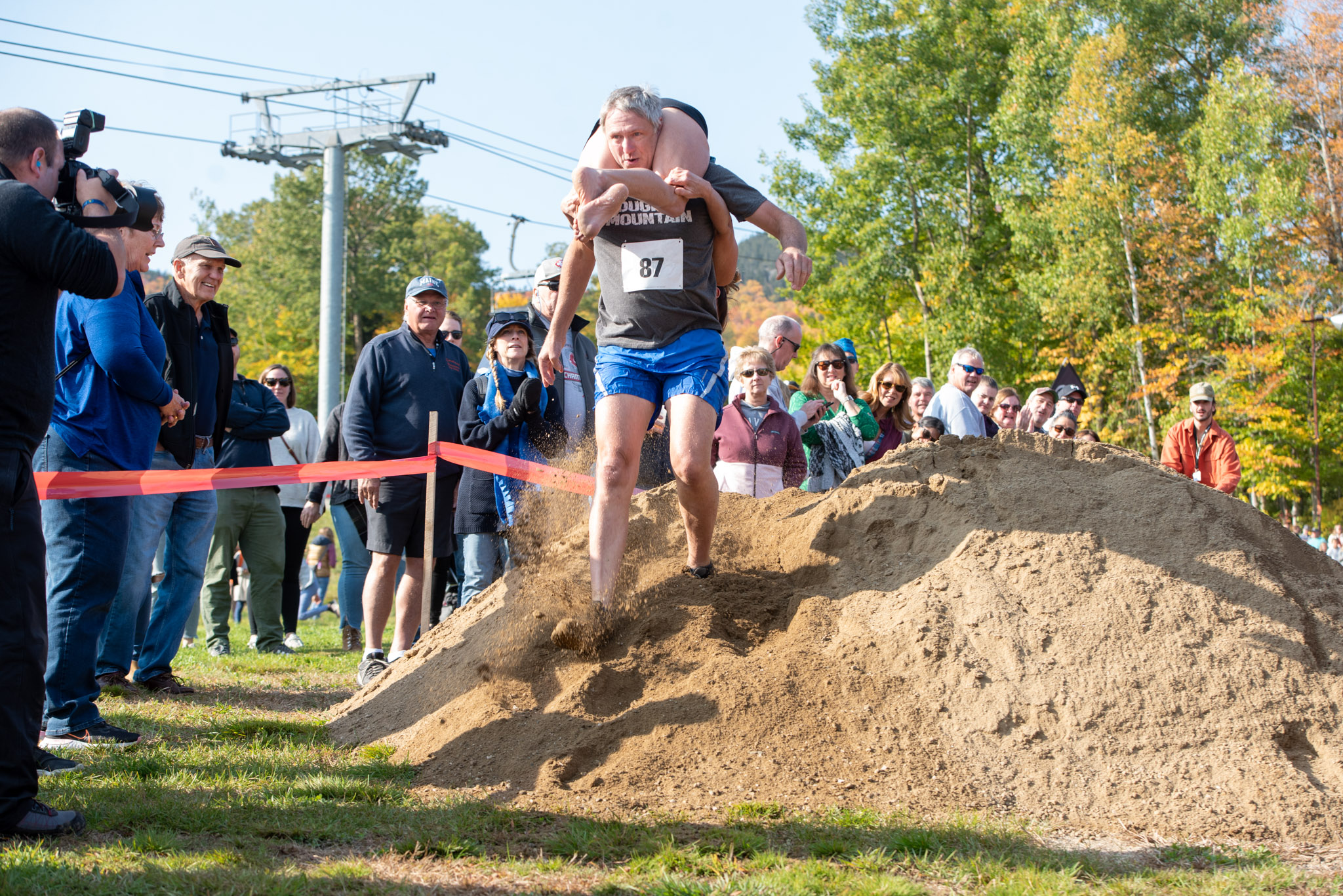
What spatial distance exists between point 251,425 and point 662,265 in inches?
180

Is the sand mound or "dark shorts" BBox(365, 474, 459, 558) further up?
"dark shorts" BBox(365, 474, 459, 558)

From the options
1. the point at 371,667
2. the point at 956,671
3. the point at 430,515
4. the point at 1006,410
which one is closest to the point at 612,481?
the point at 956,671

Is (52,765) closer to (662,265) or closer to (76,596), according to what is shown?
(76,596)

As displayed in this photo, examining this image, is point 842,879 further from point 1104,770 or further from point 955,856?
point 1104,770

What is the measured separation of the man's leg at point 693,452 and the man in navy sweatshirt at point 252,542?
457 cm

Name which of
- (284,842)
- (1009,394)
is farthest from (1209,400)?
(284,842)

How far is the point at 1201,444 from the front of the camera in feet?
30.7

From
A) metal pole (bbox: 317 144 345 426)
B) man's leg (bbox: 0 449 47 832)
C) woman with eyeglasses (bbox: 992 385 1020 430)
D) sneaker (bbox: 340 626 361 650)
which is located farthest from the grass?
metal pole (bbox: 317 144 345 426)

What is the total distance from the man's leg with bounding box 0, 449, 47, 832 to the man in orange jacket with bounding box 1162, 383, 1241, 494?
8.77 m

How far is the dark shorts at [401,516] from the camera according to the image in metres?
5.89

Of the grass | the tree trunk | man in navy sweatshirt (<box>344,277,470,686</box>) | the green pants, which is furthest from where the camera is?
the tree trunk

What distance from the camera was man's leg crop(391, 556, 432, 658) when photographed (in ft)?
19.4

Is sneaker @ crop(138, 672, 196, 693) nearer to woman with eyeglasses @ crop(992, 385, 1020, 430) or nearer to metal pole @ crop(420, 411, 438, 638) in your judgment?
metal pole @ crop(420, 411, 438, 638)

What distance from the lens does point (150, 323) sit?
16.4 ft
